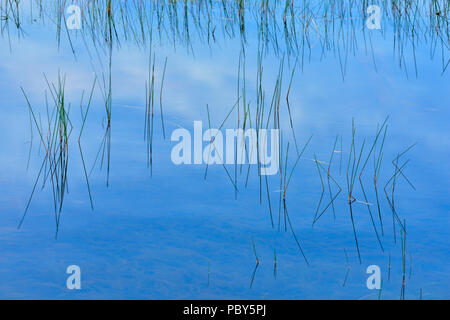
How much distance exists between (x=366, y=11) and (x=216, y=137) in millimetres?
1347

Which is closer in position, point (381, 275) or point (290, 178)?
point (381, 275)

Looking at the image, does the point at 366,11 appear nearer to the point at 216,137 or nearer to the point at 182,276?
the point at 216,137

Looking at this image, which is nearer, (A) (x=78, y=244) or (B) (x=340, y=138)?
(A) (x=78, y=244)

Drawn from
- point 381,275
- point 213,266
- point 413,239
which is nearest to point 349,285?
point 381,275

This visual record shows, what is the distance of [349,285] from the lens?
2.21m

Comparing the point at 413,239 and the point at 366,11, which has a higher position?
the point at 366,11
